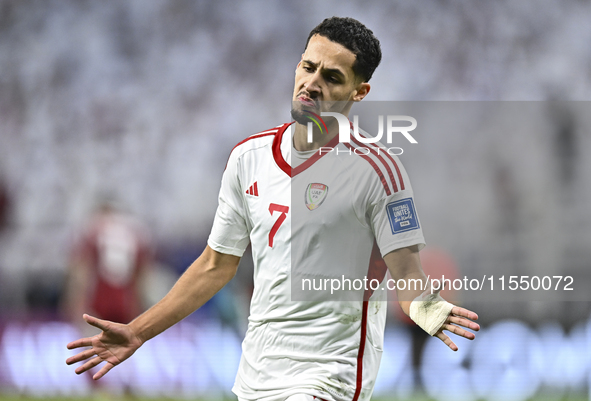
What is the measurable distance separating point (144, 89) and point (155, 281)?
111 inches

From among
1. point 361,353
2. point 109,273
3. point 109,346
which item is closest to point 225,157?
point 109,273

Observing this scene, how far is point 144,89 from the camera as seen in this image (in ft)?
27.5

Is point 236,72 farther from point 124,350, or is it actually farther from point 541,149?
point 124,350

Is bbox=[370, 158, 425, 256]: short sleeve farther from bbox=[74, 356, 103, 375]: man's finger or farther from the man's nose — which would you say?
bbox=[74, 356, 103, 375]: man's finger

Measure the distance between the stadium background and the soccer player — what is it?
376 cm

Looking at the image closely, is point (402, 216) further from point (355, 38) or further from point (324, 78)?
point (355, 38)

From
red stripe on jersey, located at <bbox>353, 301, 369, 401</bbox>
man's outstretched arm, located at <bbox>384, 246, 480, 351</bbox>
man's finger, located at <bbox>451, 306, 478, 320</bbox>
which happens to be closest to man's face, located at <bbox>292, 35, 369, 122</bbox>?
man's outstretched arm, located at <bbox>384, 246, 480, 351</bbox>

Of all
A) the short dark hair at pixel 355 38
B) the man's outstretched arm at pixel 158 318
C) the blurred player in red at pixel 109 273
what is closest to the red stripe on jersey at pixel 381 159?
the short dark hair at pixel 355 38

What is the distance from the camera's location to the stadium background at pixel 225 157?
619 cm

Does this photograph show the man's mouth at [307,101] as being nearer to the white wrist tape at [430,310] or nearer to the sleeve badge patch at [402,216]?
the sleeve badge patch at [402,216]

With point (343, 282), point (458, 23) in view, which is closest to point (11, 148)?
point (458, 23)

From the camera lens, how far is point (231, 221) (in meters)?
2.63

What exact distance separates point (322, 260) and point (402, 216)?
1.12ft

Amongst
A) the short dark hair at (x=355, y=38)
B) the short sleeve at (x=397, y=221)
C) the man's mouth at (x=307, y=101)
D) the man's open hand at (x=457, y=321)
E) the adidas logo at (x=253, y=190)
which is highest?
the short dark hair at (x=355, y=38)
